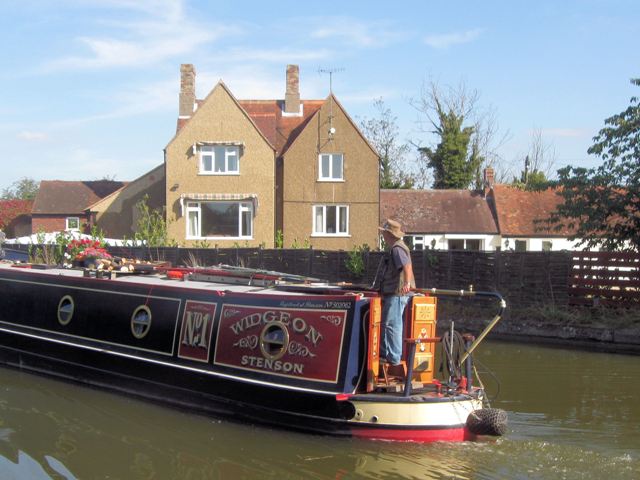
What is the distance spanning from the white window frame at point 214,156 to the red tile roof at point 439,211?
8.68 metres

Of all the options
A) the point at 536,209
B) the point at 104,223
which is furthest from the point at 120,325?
the point at 536,209

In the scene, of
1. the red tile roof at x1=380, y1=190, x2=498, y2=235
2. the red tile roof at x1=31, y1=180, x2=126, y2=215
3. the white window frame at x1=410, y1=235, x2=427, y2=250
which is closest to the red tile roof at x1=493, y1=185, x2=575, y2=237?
the red tile roof at x1=380, y1=190, x2=498, y2=235

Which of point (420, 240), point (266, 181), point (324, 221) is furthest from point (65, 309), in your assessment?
point (420, 240)

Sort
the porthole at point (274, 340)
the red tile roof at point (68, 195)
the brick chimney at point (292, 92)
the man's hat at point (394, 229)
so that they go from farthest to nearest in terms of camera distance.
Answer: the red tile roof at point (68, 195) → the brick chimney at point (292, 92) → the porthole at point (274, 340) → the man's hat at point (394, 229)

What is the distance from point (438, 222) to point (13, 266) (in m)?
25.1

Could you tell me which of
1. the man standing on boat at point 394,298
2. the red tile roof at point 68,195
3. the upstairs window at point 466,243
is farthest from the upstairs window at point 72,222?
the man standing on boat at point 394,298

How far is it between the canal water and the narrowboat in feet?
0.69

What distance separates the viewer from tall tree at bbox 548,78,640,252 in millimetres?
17000

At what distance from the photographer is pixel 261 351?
8531 mm

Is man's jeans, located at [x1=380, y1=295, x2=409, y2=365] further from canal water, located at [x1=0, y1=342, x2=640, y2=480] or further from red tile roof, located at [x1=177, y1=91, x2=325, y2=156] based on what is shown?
red tile roof, located at [x1=177, y1=91, x2=325, y2=156]

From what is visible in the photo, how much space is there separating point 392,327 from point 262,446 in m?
1.74

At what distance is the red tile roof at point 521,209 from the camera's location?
35.0 metres

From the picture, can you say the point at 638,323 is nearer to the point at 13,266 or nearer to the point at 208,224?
the point at 13,266

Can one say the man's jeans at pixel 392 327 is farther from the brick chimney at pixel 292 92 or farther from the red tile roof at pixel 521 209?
the red tile roof at pixel 521 209
